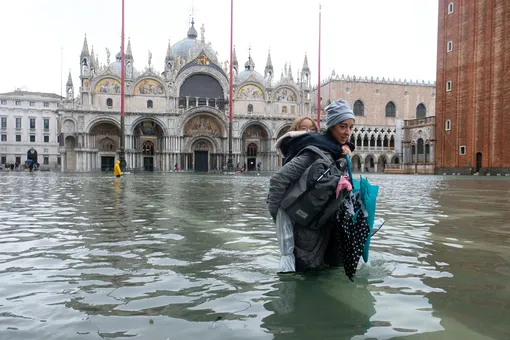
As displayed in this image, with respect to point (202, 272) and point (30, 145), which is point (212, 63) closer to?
point (30, 145)

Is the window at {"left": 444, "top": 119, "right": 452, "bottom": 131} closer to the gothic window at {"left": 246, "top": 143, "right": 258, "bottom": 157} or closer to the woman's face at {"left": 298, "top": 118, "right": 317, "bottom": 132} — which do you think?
the gothic window at {"left": 246, "top": 143, "right": 258, "bottom": 157}

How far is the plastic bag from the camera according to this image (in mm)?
3598

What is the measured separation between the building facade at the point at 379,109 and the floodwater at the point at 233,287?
5229cm

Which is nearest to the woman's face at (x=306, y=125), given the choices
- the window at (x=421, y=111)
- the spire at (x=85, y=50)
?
the spire at (x=85, y=50)

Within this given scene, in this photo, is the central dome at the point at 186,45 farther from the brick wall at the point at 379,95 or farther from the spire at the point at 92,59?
the brick wall at the point at 379,95

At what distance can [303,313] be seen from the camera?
2.75m

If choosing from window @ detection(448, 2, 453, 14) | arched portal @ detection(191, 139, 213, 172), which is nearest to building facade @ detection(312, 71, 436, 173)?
arched portal @ detection(191, 139, 213, 172)

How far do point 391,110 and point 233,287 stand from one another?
63.4m

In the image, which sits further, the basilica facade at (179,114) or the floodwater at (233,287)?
the basilica facade at (179,114)

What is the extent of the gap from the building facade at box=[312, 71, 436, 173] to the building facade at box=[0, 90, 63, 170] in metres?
42.0

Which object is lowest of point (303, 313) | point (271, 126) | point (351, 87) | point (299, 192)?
point (303, 313)

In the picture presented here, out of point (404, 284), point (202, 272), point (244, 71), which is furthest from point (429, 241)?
point (244, 71)

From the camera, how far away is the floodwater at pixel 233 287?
2492 millimetres

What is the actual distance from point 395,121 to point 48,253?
6112 centimetres
